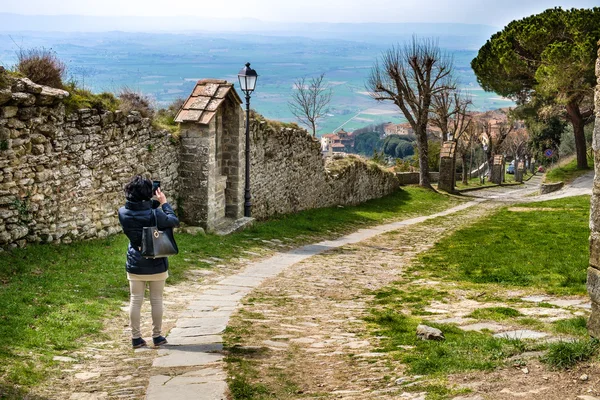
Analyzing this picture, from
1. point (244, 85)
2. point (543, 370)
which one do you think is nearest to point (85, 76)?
point (244, 85)

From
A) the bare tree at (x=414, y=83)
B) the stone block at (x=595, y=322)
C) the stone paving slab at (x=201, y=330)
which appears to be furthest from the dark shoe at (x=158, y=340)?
the bare tree at (x=414, y=83)

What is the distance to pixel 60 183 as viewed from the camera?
10836mm

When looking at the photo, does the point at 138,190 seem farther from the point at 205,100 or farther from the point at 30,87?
the point at 205,100

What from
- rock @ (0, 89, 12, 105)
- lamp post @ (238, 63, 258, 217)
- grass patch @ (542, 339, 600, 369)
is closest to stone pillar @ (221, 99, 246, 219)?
lamp post @ (238, 63, 258, 217)

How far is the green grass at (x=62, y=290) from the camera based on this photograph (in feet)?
20.8

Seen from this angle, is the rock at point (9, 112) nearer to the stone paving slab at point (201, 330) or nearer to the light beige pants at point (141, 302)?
the light beige pants at point (141, 302)

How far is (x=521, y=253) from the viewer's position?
13367 mm

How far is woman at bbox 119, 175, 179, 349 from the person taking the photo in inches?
274

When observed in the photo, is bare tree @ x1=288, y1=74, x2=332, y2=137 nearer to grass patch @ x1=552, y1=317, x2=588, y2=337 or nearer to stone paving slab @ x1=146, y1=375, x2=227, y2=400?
grass patch @ x1=552, y1=317, x2=588, y2=337

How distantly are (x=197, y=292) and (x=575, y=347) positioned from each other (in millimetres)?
6293

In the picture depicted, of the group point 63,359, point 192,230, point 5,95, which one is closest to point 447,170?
point 192,230

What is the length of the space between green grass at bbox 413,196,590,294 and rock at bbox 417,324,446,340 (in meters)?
3.03

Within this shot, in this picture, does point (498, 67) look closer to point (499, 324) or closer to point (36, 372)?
point (499, 324)

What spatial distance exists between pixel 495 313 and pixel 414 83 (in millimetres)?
31549
